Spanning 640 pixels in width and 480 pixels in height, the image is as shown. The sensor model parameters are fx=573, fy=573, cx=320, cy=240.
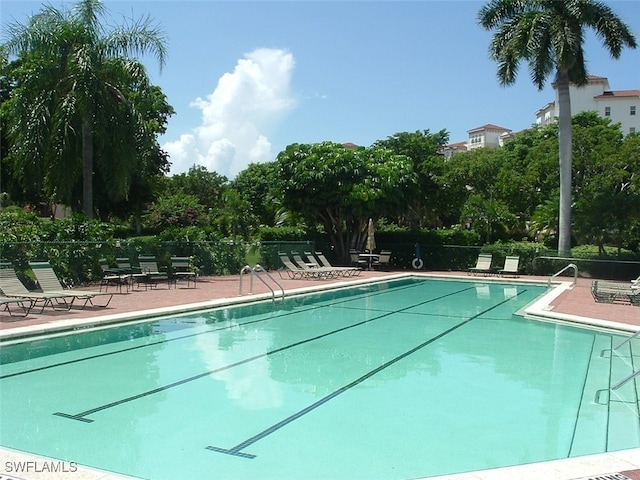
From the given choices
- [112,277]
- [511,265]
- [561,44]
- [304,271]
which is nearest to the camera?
[112,277]

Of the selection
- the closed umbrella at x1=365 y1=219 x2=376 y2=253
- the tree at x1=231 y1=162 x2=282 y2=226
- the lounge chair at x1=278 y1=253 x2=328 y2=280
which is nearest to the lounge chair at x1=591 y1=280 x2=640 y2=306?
the lounge chair at x1=278 y1=253 x2=328 y2=280

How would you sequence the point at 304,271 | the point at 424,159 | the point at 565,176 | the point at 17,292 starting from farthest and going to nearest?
the point at 424,159
the point at 565,176
the point at 304,271
the point at 17,292

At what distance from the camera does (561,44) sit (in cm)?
2469

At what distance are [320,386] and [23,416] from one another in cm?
365

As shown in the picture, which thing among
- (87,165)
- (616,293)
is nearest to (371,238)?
(87,165)

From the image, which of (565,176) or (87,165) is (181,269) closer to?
(87,165)

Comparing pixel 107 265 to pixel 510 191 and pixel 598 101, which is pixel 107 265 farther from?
pixel 598 101

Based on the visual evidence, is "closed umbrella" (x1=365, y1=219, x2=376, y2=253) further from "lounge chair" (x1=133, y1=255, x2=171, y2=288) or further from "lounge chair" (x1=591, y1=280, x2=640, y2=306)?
"lounge chair" (x1=591, y1=280, x2=640, y2=306)

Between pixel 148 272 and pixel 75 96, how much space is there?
256 inches

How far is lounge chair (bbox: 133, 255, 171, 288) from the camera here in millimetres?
18658

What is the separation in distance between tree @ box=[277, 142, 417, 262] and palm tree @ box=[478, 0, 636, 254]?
22.6 feet

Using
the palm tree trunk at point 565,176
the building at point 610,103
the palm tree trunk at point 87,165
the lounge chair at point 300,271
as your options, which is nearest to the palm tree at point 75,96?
the palm tree trunk at point 87,165

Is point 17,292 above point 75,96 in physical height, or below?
below

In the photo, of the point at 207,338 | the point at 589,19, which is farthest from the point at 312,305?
the point at 589,19
